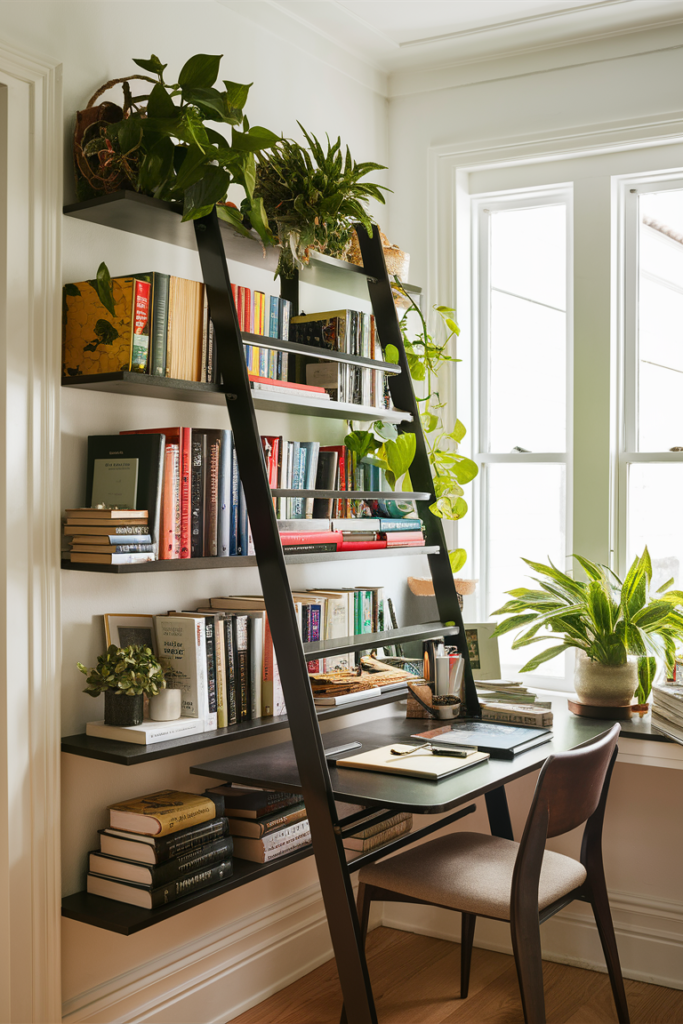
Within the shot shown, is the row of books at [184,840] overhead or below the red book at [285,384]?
below

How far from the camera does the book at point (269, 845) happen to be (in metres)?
2.22

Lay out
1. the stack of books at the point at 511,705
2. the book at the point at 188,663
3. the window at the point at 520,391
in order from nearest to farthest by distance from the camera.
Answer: the book at the point at 188,663, the stack of books at the point at 511,705, the window at the point at 520,391

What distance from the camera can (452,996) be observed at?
103 inches

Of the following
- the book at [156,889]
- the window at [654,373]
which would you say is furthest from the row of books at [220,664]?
the window at [654,373]

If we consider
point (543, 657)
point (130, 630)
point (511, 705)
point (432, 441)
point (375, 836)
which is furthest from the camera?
point (432, 441)

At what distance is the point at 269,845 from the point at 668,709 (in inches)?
48.1

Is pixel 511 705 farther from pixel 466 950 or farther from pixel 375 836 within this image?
pixel 466 950

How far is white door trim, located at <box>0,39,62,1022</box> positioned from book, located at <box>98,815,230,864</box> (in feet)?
0.42

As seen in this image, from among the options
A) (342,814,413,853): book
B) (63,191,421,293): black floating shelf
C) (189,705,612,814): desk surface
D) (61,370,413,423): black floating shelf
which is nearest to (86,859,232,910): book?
(189,705,612,814): desk surface

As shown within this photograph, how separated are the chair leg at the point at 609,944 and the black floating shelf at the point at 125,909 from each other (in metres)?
0.89

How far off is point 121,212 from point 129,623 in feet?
3.13

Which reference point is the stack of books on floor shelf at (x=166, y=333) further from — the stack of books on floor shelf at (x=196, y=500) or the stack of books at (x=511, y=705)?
the stack of books at (x=511, y=705)


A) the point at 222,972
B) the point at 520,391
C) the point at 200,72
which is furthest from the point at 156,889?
the point at 520,391

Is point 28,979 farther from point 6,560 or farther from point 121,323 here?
point 121,323
